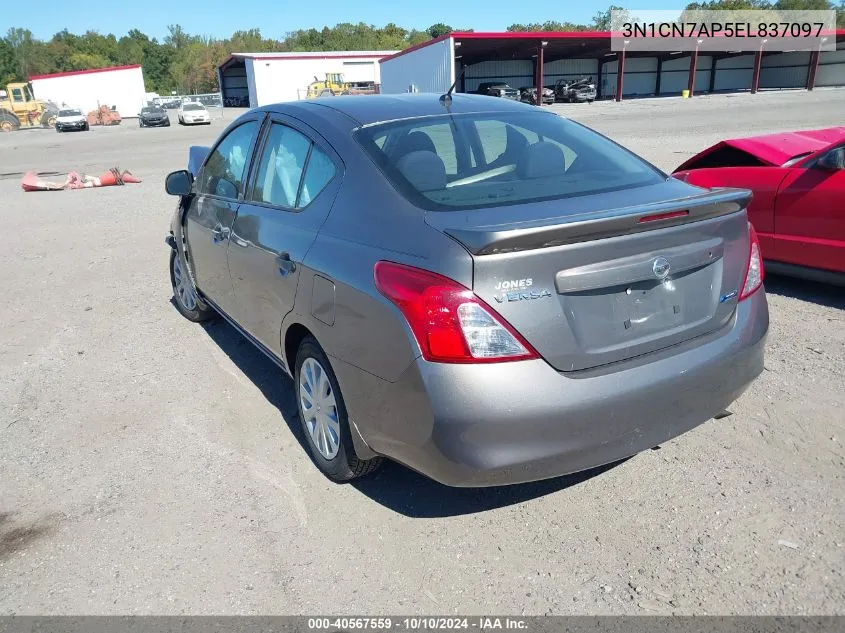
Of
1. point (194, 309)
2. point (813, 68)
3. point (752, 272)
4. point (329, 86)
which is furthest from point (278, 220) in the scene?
point (813, 68)

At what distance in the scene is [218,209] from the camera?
4.29 metres

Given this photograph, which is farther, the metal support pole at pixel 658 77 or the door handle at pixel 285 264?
the metal support pole at pixel 658 77

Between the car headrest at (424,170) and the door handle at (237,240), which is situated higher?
the car headrest at (424,170)

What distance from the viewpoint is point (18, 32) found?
116375 millimetres

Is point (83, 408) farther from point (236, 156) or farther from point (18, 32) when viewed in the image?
point (18, 32)

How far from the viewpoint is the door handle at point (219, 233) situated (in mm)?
4109

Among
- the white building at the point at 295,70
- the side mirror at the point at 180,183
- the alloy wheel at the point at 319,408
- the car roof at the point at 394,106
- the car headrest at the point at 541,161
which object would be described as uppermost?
the white building at the point at 295,70

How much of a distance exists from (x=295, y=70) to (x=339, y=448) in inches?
2639

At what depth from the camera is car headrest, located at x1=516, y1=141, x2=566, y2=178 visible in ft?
10.3

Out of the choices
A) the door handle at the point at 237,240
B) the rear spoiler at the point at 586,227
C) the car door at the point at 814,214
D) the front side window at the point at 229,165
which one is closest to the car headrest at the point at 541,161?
the rear spoiler at the point at 586,227

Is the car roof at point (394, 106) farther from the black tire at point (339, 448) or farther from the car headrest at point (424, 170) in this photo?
the black tire at point (339, 448)

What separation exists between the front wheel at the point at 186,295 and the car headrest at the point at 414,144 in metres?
2.77

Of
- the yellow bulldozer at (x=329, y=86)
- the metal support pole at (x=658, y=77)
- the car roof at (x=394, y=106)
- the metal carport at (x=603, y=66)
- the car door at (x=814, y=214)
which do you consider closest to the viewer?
the car roof at (x=394, y=106)

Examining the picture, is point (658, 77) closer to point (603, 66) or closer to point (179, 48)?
point (603, 66)
